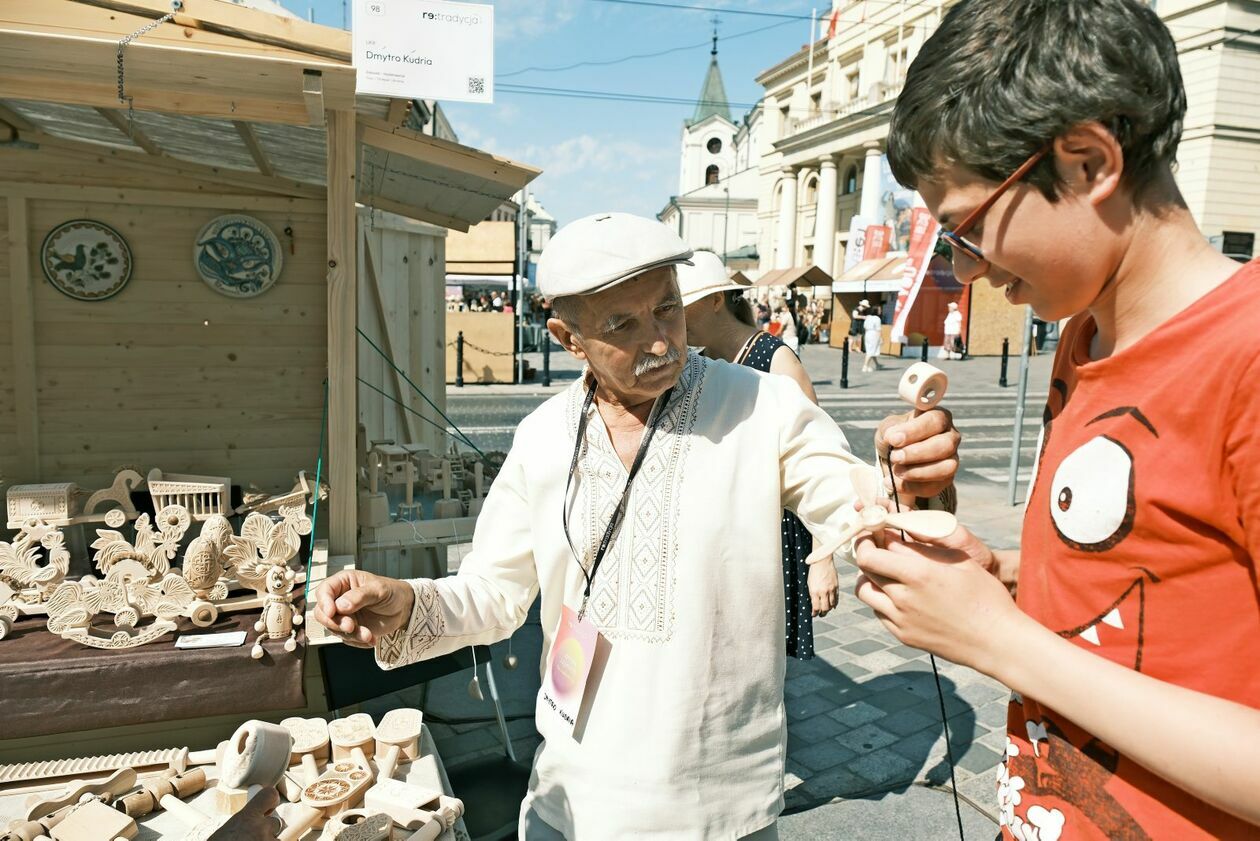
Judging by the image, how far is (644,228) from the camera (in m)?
1.58

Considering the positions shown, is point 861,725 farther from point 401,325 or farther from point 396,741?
point 401,325

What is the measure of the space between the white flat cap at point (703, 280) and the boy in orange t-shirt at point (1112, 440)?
6.77 feet

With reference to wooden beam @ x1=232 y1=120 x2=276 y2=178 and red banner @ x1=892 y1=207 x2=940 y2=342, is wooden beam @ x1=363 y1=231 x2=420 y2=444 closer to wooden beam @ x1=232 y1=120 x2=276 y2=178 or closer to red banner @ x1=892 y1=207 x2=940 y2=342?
wooden beam @ x1=232 y1=120 x2=276 y2=178

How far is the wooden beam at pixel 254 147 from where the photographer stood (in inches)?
130

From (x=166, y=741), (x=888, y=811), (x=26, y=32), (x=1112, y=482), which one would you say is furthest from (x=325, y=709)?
(x=1112, y=482)

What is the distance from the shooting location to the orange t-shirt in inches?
33.0

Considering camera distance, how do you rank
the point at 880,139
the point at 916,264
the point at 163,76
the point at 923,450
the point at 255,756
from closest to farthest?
the point at 923,450 < the point at 255,756 < the point at 163,76 < the point at 916,264 < the point at 880,139

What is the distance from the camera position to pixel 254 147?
3656 mm

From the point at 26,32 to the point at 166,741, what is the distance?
264 cm

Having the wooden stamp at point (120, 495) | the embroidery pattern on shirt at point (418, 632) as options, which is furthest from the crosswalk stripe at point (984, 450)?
the embroidery pattern on shirt at point (418, 632)

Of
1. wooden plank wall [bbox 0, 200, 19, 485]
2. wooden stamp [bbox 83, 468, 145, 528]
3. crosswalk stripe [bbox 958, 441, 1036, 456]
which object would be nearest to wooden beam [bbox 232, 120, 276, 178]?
wooden plank wall [bbox 0, 200, 19, 485]

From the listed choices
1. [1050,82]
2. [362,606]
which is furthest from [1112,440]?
[362,606]

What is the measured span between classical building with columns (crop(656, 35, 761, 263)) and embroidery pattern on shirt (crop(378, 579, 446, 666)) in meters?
75.2

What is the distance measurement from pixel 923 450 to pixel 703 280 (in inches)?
83.3
